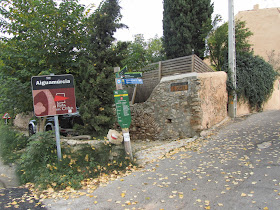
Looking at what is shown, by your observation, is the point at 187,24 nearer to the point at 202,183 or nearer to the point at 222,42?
the point at 222,42

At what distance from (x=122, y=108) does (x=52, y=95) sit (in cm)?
170

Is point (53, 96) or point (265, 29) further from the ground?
point (265, 29)

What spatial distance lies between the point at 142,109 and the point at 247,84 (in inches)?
227

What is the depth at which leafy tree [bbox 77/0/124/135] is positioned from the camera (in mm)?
6504

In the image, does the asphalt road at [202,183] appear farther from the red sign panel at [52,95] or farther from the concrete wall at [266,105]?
the concrete wall at [266,105]

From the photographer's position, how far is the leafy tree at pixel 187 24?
13169 mm

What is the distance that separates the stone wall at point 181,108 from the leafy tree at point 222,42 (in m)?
2.84

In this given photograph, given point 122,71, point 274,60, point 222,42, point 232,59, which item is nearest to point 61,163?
point 122,71

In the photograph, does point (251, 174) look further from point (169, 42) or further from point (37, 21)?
point (169, 42)

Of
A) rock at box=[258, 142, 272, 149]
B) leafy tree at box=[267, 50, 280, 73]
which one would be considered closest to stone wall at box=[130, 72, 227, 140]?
rock at box=[258, 142, 272, 149]

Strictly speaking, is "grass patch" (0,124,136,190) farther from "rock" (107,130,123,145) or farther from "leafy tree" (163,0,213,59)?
"leafy tree" (163,0,213,59)

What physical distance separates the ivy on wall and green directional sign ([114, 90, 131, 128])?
6483mm

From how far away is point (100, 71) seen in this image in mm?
6855

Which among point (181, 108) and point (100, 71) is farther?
point (181, 108)
